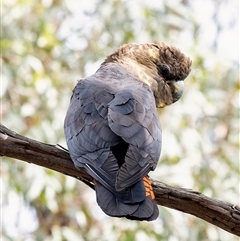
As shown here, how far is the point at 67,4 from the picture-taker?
16.0 feet

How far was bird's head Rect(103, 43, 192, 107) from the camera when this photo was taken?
3498mm

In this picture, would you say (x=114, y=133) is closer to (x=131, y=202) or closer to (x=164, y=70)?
(x=131, y=202)

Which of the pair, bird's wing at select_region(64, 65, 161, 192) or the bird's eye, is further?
the bird's eye

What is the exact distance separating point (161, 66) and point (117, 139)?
1152 millimetres

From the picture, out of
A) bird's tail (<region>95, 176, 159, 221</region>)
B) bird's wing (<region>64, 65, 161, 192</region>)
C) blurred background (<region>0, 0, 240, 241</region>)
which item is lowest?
blurred background (<region>0, 0, 240, 241</region>)

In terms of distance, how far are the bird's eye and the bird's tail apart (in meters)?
1.31

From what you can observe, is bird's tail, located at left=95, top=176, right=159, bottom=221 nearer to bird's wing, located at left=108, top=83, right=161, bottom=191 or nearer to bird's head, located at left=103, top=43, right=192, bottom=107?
bird's wing, located at left=108, top=83, right=161, bottom=191

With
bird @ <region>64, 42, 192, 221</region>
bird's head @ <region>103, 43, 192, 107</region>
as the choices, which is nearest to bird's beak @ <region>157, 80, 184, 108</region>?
bird's head @ <region>103, 43, 192, 107</region>

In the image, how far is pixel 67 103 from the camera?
14.3ft

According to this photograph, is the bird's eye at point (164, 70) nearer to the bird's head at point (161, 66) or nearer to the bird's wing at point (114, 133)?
the bird's head at point (161, 66)

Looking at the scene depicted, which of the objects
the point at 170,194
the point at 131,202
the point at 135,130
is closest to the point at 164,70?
the point at 135,130

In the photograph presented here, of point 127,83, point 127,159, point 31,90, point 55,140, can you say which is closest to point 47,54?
point 31,90

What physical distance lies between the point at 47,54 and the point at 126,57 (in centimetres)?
130

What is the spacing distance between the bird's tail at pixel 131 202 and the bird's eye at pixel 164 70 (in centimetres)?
131
